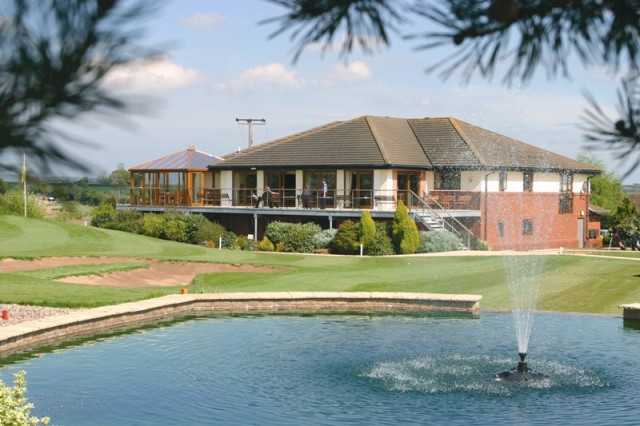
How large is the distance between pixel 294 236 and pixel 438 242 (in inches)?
259

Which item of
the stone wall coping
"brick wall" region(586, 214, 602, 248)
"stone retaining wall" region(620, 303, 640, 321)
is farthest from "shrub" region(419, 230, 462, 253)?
"brick wall" region(586, 214, 602, 248)

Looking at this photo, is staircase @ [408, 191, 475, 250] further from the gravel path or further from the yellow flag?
the yellow flag

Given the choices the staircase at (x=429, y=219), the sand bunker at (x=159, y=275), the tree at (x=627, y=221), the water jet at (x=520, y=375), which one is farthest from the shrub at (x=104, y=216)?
the water jet at (x=520, y=375)

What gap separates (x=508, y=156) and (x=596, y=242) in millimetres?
9298

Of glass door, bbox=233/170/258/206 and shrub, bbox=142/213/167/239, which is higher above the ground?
glass door, bbox=233/170/258/206

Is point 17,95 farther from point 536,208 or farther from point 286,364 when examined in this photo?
point 536,208

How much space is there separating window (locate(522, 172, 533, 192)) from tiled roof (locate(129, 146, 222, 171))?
695 inches

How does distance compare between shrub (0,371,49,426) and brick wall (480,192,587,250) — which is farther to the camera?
brick wall (480,192,587,250)

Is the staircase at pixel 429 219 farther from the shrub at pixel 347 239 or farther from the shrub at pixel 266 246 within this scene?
the shrub at pixel 266 246

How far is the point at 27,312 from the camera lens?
713 inches

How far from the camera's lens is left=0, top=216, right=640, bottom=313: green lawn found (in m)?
21.5

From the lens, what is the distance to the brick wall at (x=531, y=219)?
44209 mm

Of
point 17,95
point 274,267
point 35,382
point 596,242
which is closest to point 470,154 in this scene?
point 596,242

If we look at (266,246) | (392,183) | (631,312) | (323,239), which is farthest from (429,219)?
(631,312)
